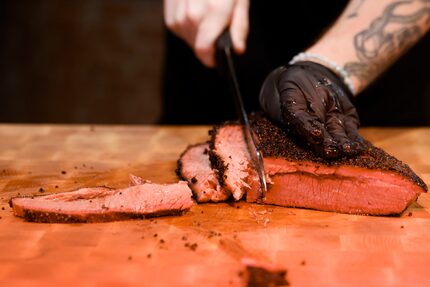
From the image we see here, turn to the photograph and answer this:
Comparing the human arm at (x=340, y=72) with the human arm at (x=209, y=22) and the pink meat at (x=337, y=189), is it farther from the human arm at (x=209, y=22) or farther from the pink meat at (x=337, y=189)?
the human arm at (x=209, y=22)

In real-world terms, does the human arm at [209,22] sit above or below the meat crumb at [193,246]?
above

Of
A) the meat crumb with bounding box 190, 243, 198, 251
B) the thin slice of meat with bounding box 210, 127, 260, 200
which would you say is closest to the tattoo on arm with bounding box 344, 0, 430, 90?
the thin slice of meat with bounding box 210, 127, 260, 200

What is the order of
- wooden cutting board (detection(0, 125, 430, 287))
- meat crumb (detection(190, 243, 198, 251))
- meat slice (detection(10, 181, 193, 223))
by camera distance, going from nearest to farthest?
1. wooden cutting board (detection(0, 125, 430, 287))
2. meat crumb (detection(190, 243, 198, 251))
3. meat slice (detection(10, 181, 193, 223))

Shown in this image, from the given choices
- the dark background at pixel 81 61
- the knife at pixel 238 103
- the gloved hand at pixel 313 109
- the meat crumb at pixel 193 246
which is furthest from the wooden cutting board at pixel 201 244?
the dark background at pixel 81 61

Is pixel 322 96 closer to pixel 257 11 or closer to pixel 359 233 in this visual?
pixel 359 233

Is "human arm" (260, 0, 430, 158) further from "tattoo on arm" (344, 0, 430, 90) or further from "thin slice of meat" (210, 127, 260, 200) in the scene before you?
"thin slice of meat" (210, 127, 260, 200)

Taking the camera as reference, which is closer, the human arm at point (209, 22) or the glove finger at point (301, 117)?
the glove finger at point (301, 117)

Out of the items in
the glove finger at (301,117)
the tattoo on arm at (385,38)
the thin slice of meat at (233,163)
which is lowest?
the thin slice of meat at (233,163)

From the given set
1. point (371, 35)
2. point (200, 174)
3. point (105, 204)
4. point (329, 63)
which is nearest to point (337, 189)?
point (200, 174)
